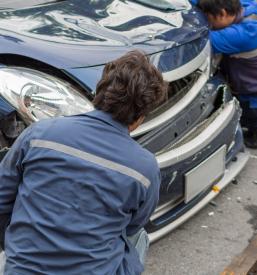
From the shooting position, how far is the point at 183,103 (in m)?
3.09

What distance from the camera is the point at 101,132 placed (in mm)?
1727

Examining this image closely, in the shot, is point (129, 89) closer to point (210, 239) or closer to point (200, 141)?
point (200, 141)

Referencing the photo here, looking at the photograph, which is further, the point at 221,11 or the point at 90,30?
the point at 221,11

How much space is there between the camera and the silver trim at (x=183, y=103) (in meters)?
2.78

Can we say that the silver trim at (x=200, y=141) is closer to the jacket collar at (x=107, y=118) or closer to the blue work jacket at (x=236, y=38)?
the blue work jacket at (x=236, y=38)

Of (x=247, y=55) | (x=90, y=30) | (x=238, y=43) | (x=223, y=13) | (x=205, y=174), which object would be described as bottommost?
(x=205, y=174)

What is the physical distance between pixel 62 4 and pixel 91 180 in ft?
6.58

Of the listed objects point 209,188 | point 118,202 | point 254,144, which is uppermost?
point 118,202

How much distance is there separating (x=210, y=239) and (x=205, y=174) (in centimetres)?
38

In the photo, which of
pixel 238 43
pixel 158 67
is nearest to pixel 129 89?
pixel 158 67

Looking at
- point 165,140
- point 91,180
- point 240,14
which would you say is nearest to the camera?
point 91,180

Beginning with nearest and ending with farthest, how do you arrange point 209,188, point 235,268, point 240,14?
1. point 235,268
2. point 209,188
3. point 240,14

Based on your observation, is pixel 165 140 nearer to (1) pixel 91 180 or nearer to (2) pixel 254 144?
(1) pixel 91 180

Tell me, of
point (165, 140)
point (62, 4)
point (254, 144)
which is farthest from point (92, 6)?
point (254, 144)
